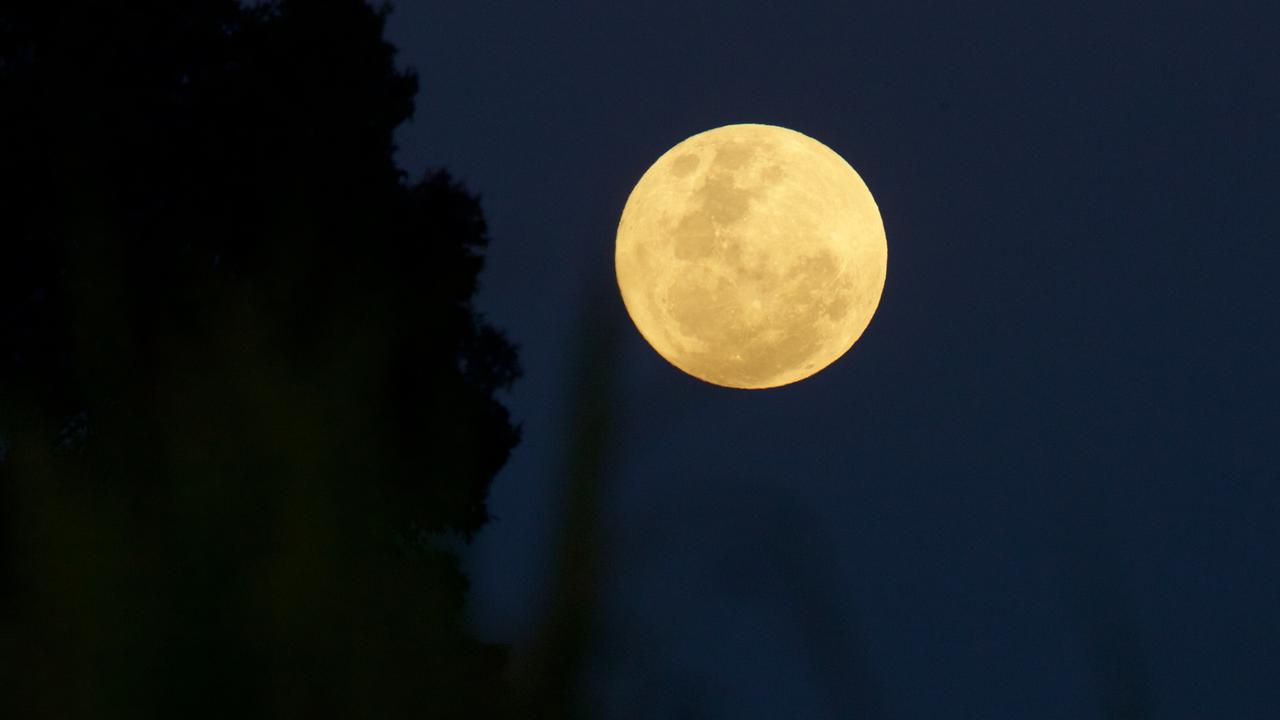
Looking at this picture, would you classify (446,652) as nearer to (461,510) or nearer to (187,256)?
(461,510)

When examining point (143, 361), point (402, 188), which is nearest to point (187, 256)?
point (402, 188)

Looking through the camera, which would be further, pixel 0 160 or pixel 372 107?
pixel 372 107

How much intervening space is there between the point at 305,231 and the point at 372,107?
47.9 feet

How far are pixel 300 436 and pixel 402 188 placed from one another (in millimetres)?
14476

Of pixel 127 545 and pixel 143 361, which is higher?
pixel 143 361

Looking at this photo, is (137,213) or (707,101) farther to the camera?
(137,213)

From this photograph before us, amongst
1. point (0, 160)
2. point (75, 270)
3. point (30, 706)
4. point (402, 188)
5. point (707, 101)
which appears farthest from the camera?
point (402, 188)

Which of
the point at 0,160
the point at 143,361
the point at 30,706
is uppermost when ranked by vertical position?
the point at 0,160

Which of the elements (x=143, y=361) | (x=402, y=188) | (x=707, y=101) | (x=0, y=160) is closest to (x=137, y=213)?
(x=0, y=160)

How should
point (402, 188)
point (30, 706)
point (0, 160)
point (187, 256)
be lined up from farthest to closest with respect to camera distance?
point (402, 188), point (0, 160), point (187, 256), point (30, 706)

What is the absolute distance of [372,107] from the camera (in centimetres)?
1535

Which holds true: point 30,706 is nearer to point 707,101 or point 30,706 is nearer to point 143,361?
point 143,361

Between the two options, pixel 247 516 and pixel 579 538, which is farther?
pixel 247 516

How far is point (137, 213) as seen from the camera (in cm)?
1359
